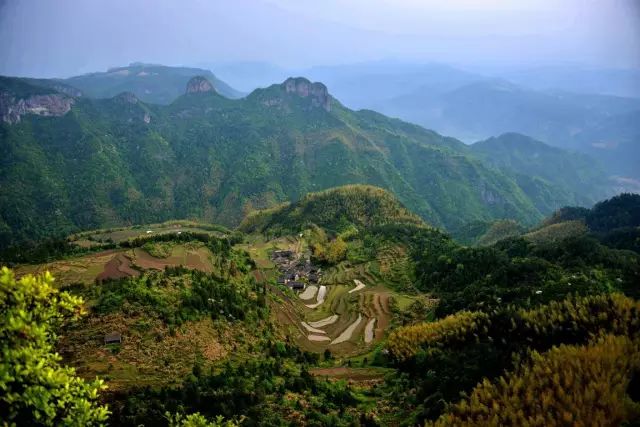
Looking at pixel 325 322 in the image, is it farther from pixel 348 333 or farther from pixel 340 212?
pixel 340 212

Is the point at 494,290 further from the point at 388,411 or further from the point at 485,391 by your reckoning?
the point at 485,391

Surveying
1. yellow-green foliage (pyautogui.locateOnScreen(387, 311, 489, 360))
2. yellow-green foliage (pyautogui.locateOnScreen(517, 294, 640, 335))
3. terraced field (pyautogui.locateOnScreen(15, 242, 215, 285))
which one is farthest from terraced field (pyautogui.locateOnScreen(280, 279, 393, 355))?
yellow-green foliage (pyautogui.locateOnScreen(517, 294, 640, 335))

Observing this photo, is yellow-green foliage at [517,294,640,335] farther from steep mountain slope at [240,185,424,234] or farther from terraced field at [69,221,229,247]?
terraced field at [69,221,229,247]

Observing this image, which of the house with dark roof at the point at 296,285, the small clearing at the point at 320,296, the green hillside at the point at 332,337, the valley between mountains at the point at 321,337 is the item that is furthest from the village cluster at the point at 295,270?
the green hillside at the point at 332,337

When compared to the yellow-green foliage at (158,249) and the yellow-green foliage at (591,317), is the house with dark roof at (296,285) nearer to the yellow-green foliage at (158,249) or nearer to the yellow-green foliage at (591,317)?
the yellow-green foliage at (158,249)

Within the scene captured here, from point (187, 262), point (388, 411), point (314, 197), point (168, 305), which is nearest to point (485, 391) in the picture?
point (388, 411)

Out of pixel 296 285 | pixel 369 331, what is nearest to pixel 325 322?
pixel 369 331

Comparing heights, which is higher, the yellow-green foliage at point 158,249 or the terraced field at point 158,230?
the yellow-green foliage at point 158,249
